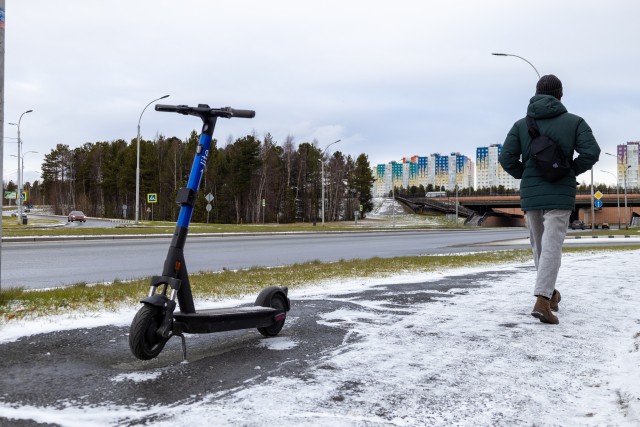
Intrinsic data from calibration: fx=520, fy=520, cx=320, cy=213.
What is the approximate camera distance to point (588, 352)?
3.57m

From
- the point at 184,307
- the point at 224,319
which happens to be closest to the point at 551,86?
the point at 224,319

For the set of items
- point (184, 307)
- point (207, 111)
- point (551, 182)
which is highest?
point (207, 111)

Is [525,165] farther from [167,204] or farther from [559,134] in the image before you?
[167,204]

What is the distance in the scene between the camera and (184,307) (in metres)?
3.34

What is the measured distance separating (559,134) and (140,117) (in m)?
39.2

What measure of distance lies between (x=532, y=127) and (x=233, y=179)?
257 ft

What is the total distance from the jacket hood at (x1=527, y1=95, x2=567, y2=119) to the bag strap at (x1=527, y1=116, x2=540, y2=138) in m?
0.04

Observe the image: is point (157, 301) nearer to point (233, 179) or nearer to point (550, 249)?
point (550, 249)

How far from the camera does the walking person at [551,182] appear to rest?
4.49 m

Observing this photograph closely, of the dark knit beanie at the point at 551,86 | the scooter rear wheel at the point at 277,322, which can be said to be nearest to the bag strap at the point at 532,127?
the dark knit beanie at the point at 551,86

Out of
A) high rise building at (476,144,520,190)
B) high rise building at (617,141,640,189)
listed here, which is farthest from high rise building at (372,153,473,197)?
high rise building at (617,141,640,189)

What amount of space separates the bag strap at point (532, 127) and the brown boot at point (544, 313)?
4.78 ft

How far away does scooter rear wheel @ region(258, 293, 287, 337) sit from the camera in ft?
12.9

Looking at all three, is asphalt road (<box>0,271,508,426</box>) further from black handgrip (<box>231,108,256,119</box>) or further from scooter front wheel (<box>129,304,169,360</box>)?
black handgrip (<box>231,108,256,119</box>)
